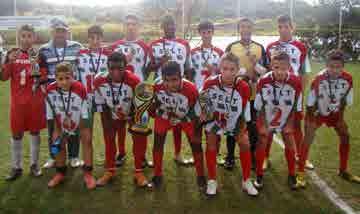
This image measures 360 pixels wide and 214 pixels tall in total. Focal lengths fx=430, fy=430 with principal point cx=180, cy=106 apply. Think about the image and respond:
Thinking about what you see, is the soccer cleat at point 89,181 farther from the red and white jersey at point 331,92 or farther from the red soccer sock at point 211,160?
the red and white jersey at point 331,92

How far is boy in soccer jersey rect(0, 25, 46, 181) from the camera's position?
16.6ft

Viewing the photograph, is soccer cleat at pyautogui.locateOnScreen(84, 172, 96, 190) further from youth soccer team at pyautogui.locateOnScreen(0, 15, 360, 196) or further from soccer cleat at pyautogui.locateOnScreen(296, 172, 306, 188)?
soccer cleat at pyautogui.locateOnScreen(296, 172, 306, 188)

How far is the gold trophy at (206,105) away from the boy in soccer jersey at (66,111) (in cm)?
129

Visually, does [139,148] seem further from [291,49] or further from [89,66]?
[291,49]

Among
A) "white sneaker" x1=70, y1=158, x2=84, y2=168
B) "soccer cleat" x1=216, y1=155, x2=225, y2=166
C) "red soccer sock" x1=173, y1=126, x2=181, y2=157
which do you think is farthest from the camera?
"soccer cleat" x1=216, y1=155, x2=225, y2=166

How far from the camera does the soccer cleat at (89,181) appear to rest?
490cm

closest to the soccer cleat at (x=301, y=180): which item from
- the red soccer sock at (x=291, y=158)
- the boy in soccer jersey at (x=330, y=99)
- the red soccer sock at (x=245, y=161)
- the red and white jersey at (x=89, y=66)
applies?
the boy in soccer jersey at (x=330, y=99)

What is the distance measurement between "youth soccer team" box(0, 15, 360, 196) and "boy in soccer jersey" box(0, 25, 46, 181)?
0.04ft

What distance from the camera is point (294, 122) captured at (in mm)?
5133

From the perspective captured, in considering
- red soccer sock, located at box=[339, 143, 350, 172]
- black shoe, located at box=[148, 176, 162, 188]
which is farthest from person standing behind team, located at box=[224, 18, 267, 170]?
black shoe, located at box=[148, 176, 162, 188]

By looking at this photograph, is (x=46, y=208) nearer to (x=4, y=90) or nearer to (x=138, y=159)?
(x=138, y=159)

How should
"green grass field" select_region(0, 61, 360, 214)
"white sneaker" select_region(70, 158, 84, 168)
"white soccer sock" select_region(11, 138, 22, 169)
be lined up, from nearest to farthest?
"green grass field" select_region(0, 61, 360, 214), "white soccer sock" select_region(11, 138, 22, 169), "white sneaker" select_region(70, 158, 84, 168)

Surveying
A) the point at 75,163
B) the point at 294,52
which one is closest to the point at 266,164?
the point at 294,52

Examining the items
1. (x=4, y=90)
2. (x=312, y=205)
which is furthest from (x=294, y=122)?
(x=4, y=90)
